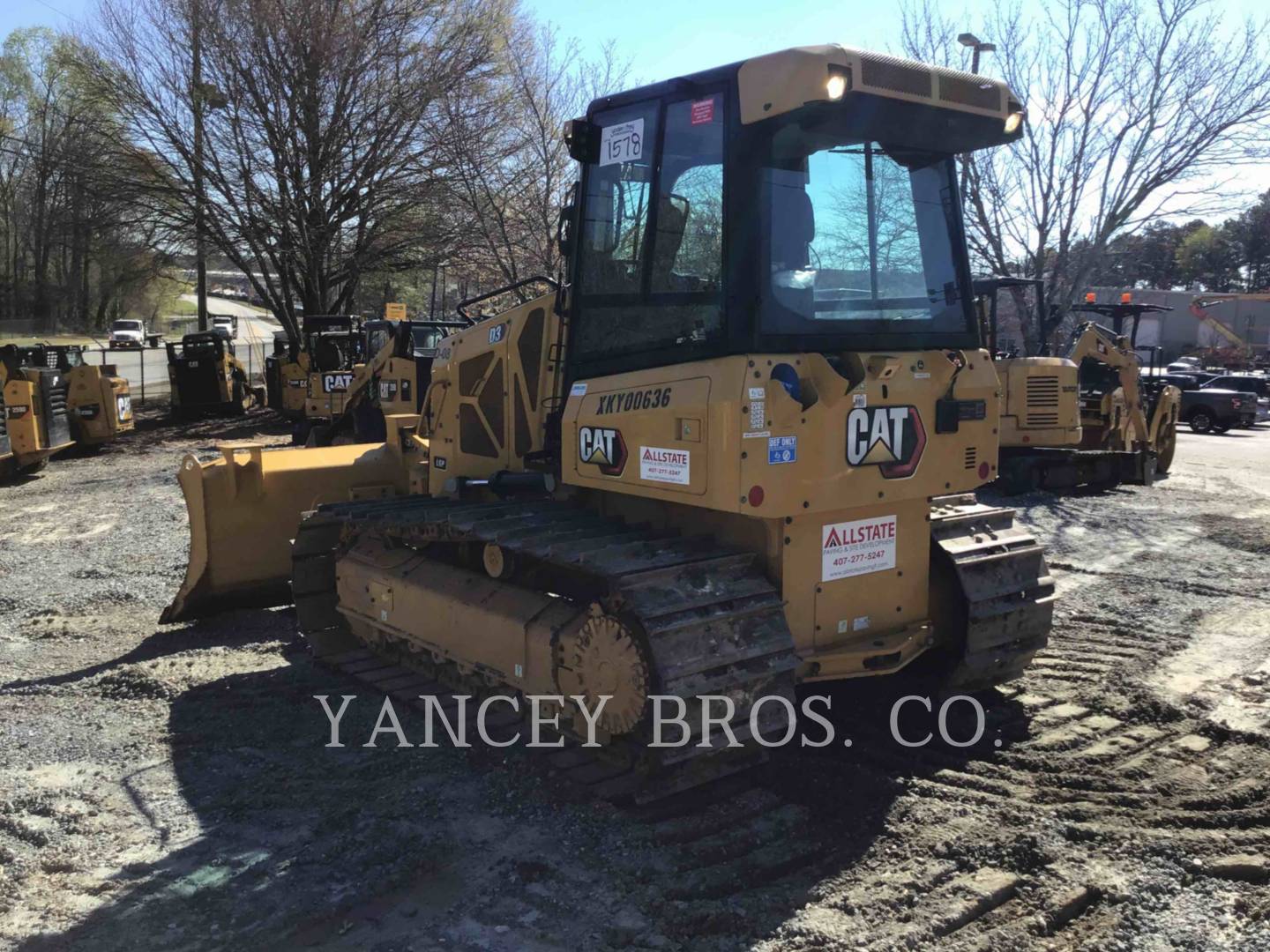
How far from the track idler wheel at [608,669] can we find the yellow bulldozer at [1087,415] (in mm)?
9053

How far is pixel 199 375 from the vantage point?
74.7ft

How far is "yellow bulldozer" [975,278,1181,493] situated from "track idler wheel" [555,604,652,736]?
9.05 m

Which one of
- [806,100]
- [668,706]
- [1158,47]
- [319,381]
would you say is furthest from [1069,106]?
[668,706]

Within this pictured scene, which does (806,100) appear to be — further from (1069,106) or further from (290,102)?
(290,102)

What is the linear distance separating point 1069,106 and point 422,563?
15.0 metres

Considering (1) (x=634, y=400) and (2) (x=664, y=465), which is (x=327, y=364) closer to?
(1) (x=634, y=400)

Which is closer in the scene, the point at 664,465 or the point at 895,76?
the point at 895,76

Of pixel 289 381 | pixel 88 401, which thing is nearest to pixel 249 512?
pixel 88 401

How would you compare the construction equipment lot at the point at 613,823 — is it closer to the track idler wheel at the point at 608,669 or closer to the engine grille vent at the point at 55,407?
the track idler wheel at the point at 608,669

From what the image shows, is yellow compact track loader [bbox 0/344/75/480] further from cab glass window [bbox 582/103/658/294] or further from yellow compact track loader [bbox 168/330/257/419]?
cab glass window [bbox 582/103/658/294]

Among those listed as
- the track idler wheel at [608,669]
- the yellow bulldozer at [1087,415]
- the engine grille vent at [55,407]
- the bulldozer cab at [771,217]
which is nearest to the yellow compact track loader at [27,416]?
the engine grille vent at [55,407]

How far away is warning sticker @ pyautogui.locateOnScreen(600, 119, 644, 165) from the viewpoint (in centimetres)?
466

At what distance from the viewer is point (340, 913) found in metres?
3.64

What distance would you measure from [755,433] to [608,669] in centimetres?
116
